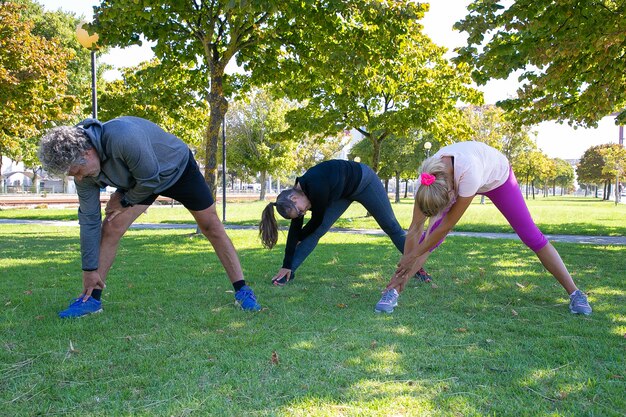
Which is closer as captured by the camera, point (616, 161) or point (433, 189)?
point (433, 189)

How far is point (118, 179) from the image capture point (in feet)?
11.6

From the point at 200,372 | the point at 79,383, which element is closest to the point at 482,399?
the point at 200,372

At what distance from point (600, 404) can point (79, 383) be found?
8.90 feet

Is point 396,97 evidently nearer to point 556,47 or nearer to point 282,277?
point 556,47

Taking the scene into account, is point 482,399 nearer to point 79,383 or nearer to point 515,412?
point 515,412

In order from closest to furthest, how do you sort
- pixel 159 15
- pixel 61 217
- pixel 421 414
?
1. pixel 421 414
2. pixel 159 15
3. pixel 61 217

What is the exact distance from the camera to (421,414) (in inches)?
88.6

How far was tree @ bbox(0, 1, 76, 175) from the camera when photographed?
1157 centimetres

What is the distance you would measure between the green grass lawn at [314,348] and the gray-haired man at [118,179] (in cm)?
37

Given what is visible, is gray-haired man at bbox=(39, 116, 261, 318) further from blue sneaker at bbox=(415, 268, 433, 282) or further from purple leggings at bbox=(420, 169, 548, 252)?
blue sneaker at bbox=(415, 268, 433, 282)

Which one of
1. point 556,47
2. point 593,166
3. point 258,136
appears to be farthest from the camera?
point 593,166

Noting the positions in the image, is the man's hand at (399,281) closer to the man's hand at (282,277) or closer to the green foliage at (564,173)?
the man's hand at (282,277)

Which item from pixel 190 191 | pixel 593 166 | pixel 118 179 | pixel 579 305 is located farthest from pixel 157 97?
pixel 593 166

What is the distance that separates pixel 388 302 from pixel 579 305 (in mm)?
1632
